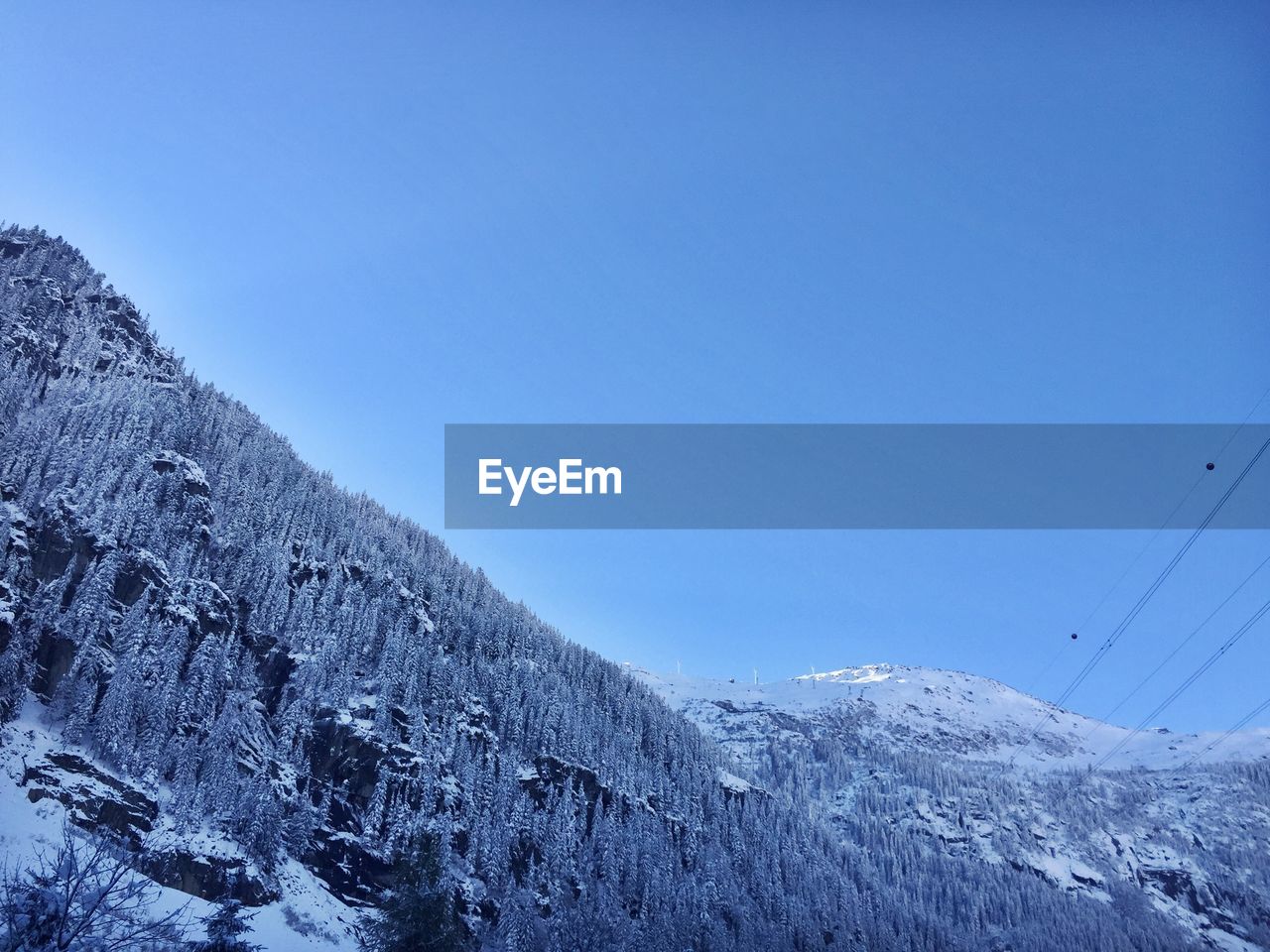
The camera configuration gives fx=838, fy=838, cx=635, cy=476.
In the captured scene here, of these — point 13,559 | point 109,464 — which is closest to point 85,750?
point 13,559

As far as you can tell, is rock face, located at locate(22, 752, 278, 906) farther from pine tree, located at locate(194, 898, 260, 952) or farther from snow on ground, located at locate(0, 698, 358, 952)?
pine tree, located at locate(194, 898, 260, 952)

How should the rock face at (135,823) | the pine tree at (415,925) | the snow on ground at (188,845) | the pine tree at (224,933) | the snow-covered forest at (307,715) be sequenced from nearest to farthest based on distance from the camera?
the pine tree at (415,925), the pine tree at (224,933), the snow on ground at (188,845), the rock face at (135,823), the snow-covered forest at (307,715)

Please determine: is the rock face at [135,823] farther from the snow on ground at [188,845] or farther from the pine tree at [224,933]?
the pine tree at [224,933]

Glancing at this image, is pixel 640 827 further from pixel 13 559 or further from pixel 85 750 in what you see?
pixel 13 559

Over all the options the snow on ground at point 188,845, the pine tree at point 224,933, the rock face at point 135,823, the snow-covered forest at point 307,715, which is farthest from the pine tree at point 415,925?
the rock face at point 135,823

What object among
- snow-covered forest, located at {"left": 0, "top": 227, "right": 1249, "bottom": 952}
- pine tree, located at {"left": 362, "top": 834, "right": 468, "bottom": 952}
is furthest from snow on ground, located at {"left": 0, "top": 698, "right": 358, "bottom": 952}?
pine tree, located at {"left": 362, "top": 834, "right": 468, "bottom": 952}
